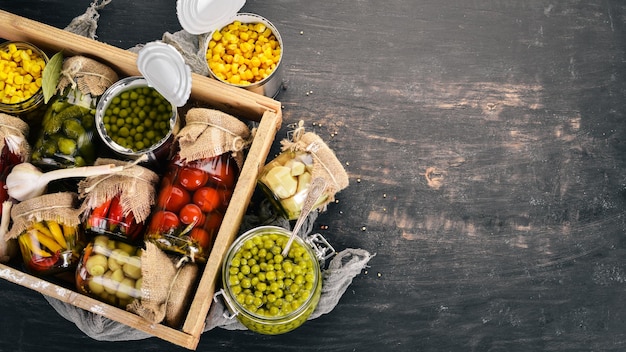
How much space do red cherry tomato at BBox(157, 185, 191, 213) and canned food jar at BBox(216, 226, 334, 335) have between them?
0.18m

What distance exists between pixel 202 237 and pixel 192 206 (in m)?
0.09

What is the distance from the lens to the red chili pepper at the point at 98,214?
5.13ft

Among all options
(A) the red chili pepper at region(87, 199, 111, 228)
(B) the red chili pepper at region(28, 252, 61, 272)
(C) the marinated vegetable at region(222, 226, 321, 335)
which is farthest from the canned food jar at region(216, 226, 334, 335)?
(B) the red chili pepper at region(28, 252, 61, 272)

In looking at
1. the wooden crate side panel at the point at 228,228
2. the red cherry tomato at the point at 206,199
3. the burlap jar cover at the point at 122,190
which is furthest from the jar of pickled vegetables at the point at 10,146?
the wooden crate side panel at the point at 228,228

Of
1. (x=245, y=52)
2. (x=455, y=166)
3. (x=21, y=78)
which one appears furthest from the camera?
(x=455, y=166)

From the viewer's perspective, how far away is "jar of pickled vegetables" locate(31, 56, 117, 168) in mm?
1596

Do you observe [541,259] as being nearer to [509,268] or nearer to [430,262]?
[509,268]

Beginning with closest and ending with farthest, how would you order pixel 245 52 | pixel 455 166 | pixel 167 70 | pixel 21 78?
pixel 167 70 → pixel 21 78 → pixel 245 52 → pixel 455 166

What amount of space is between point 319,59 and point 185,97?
639 mm

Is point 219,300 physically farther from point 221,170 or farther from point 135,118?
point 135,118

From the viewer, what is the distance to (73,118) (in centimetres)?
161

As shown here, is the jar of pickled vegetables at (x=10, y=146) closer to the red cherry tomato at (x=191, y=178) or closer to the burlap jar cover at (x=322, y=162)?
the red cherry tomato at (x=191, y=178)

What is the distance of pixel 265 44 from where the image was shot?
1779 mm

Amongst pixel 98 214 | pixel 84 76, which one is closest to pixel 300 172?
pixel 98 214
